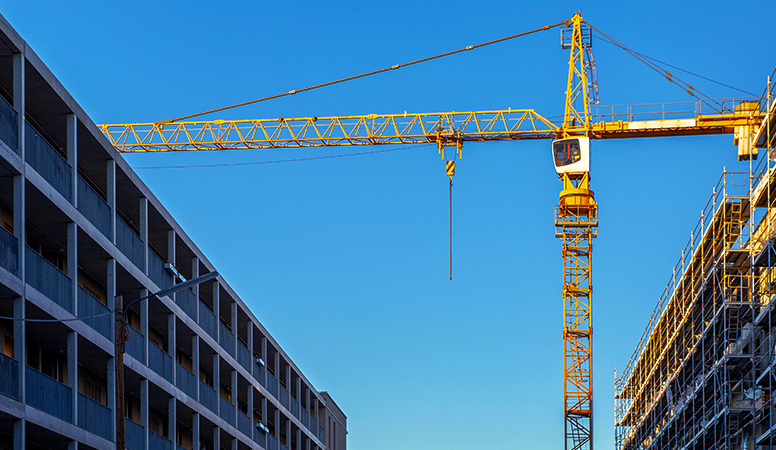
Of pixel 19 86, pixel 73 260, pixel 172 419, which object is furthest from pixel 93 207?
pixel 172 419

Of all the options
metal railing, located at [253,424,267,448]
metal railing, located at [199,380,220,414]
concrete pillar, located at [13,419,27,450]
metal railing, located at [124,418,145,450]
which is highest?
metal railing, located at [199,380,220,414]

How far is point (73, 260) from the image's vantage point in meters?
33.2

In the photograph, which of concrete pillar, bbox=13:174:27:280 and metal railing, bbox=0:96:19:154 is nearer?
metal railing, bbox=0:96:19:154

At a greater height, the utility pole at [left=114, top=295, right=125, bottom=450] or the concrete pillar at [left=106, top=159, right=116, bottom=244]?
the concrete pillar at [left=106, top=159, right=116, bottom=244]

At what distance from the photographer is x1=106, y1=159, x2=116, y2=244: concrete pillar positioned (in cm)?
3697

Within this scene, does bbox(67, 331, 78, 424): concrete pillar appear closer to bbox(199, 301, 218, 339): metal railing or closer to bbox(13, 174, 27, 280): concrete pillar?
bbox(13, 174, 27, 280): concrete pillar

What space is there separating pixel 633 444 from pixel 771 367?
5202 cm

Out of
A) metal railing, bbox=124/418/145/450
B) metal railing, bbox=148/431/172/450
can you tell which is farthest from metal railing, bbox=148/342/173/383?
metal railing, bbox=124/418/145/450

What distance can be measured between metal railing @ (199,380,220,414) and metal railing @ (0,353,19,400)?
64.1ft

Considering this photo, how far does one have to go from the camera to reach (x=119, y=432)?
2352 centimetres

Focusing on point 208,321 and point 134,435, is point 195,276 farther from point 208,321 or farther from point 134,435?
point 134,435

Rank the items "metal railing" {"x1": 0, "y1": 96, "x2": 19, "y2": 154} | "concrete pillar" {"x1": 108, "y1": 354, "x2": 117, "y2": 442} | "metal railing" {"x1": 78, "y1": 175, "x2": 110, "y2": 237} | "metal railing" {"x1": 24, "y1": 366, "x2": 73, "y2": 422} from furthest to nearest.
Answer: "concrete pillar" {"x1": 108, "y1": 354, "x2": 117, "y2": 442}
"metal railing" {"x1": 78, "y1": 175, "x2": 110, "y2": 237}
"metal railing" {"x1": 24, "y1": 366, "x2": 73, "y2": 422}
"metal railing" {"x1": 0, "y1": 96, "x2": 19, "y2": 154}

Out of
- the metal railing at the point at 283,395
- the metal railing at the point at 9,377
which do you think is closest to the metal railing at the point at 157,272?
the metal railing at the point at 9,377

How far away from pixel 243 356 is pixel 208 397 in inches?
296
